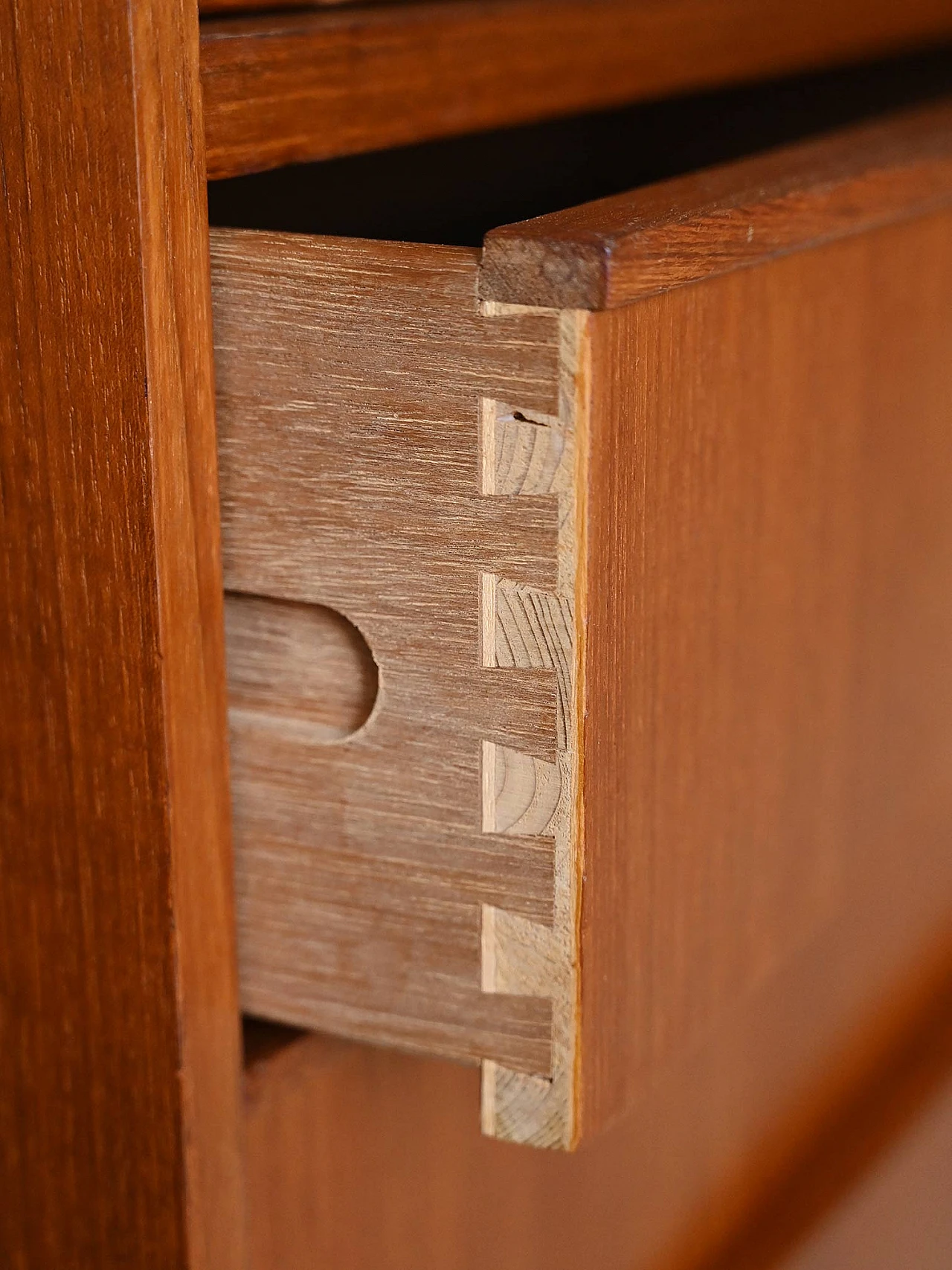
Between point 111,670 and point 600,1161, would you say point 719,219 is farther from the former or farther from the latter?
point 600,1161

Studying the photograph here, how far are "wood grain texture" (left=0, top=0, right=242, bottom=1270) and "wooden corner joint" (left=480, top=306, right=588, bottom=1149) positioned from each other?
3.2 inches

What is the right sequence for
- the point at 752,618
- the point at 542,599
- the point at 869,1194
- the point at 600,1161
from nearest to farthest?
the point at 542,599 < the point at 752,618 < the point at 600,1161 < the point at 869,1194

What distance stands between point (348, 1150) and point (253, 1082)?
0.06 metres

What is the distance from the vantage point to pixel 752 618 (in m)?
0.54

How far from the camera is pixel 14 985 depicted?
515 millimetres

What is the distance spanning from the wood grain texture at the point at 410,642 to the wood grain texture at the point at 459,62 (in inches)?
1.9

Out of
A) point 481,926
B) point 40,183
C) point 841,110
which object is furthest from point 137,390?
point 841,110

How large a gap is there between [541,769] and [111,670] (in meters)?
0.12

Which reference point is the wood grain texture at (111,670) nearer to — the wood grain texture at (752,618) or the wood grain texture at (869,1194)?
the wood grain texture at (752,618)

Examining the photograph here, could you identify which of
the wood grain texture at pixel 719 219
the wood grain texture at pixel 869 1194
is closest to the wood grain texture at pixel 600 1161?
the wood grain texture at pixel 869 1194

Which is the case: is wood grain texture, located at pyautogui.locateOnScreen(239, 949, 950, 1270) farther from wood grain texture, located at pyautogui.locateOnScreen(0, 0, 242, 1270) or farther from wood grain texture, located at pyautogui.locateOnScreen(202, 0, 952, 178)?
wood grain texture, located at pyautogui.locateOnScreen(202, 0, 952, 178)

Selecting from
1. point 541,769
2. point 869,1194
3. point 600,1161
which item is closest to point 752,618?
point 541,769

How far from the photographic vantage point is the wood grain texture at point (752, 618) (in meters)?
0.46

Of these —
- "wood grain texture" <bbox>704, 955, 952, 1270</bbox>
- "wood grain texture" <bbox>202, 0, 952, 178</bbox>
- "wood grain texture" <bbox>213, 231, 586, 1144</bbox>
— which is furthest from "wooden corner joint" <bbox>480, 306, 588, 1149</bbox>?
"wood grain texture" <bbox>704, 955, 952, 1270</bbox>
